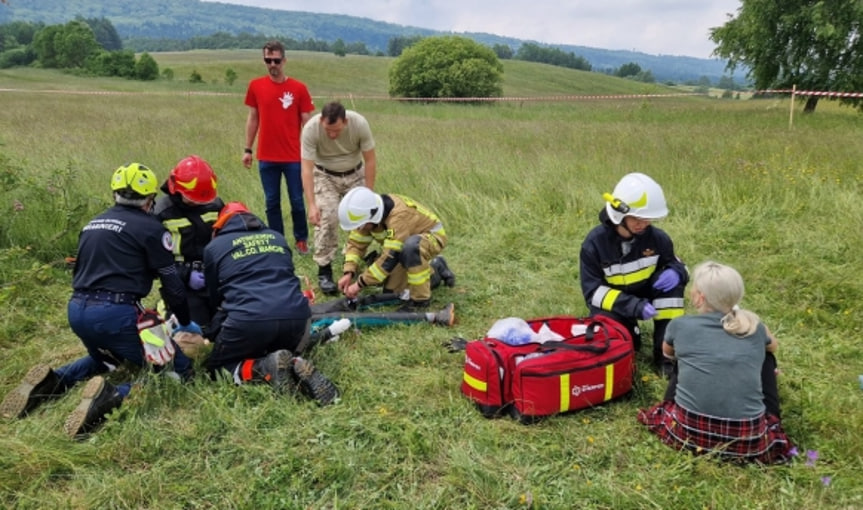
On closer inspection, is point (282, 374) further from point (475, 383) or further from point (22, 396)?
point (22, 396)

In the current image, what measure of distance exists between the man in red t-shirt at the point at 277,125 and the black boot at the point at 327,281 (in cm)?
105

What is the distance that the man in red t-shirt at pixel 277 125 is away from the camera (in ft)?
19.0

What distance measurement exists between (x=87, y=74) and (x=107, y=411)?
61.2 m

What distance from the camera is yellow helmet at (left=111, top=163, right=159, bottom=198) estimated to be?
10.8 ft

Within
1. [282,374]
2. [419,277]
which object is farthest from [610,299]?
[282,374]

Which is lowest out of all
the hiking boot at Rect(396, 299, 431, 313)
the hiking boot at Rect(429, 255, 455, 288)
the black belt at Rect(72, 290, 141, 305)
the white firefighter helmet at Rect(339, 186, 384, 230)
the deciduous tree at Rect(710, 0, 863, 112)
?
the hiking boot at Rect(396, 299, 431, 313)

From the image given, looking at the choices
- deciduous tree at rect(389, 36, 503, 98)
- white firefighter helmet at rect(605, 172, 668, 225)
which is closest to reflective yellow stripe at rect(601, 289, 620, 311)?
white firefighter helmet at rect(605, 172, 668, 225)

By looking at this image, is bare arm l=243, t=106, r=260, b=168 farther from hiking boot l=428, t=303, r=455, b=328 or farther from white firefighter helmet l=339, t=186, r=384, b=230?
hiking boot l=428, t=303, r=455, b=328

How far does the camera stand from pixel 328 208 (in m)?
5.45

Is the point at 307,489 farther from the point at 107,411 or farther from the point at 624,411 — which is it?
the point at 624,411

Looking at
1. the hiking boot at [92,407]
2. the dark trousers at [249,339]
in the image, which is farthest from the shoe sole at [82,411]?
the dark trousers at [249,339]

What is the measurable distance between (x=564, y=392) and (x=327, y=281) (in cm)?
293

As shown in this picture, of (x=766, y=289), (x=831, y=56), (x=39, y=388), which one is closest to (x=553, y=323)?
(x=766, y=289)

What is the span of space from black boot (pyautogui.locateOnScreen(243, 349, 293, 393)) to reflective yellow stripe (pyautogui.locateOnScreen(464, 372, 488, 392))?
1049mm
